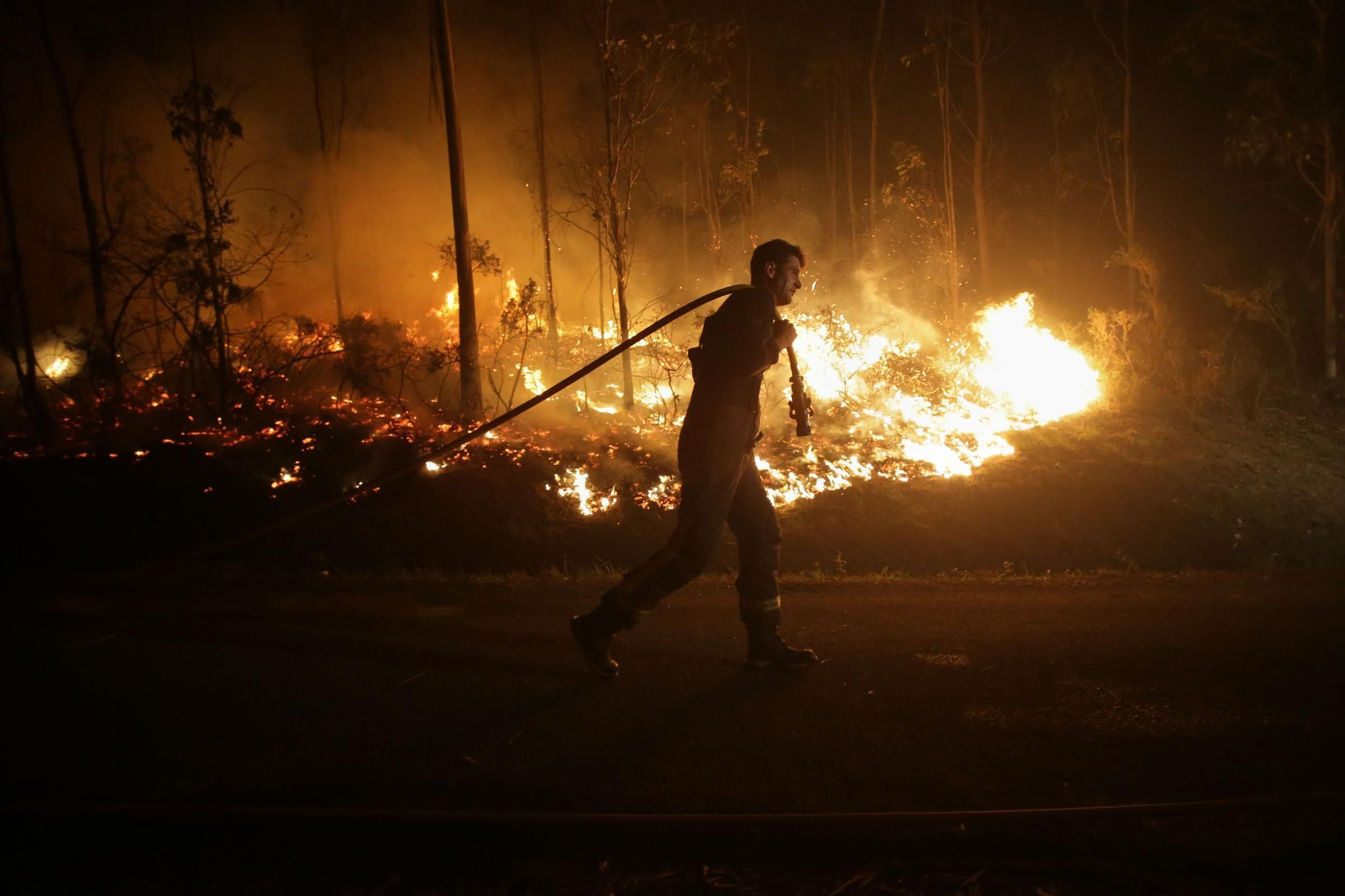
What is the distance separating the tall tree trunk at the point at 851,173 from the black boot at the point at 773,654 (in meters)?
22.2

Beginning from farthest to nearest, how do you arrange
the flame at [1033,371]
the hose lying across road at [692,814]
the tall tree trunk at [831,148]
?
the tall tree trunk at [831,148], the flame at [1033,371], the hose lying across road at [692,814]

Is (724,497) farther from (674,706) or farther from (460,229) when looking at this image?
(460,229)

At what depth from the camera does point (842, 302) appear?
21.8 m

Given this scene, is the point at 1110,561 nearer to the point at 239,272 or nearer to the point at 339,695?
the point at 339,695

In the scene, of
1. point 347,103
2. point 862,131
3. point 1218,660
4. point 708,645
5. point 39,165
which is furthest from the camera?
point 862,131

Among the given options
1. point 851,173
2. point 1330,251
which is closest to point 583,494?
point 1330,251

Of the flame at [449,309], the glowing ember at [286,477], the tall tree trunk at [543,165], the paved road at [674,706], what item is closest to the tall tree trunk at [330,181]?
the flame at [449,309]

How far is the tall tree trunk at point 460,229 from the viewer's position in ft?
44.7

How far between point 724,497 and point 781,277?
3.65 feet

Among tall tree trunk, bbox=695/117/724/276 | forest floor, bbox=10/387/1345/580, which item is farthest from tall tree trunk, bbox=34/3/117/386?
tall tree trunk, bbox=695/117/724/276

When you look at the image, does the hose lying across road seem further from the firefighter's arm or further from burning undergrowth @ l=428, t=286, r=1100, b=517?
burning undergrowth @ l=428, t=286, r=1100, b=517

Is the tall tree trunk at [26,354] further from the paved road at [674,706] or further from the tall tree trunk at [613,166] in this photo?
the paved road at [674,706]

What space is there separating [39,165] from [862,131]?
2513cm

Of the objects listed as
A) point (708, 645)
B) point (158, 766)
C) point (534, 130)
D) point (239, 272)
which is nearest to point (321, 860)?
point (158, 766)
